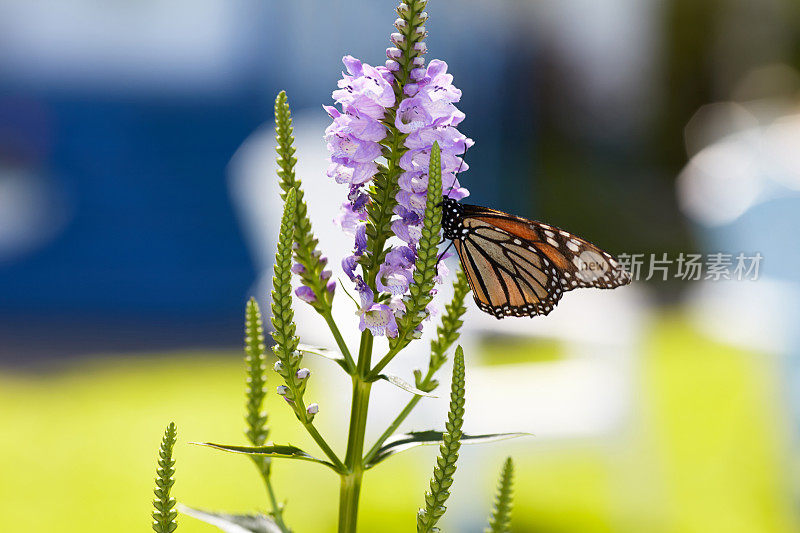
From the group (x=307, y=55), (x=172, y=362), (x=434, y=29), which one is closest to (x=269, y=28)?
(x=307, y=55)

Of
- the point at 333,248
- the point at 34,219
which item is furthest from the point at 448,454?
the point at 34,219

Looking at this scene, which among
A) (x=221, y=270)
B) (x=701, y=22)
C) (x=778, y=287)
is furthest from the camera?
(x=701, y=22)

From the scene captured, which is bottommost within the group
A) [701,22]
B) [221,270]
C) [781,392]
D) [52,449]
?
[52,449]

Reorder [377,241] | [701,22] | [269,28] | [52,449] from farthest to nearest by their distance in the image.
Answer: [701,22]
[269,28]
[52,449]
[377,241]

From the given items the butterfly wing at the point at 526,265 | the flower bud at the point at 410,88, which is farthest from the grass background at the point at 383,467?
the flower bud at the point at 410,88

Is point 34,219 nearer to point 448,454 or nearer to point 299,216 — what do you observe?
point 299,216

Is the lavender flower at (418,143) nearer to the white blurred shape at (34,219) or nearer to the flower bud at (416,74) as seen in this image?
the flower bud at (416,74)

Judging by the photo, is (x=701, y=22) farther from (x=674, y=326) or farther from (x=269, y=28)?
(x=269, y=28)

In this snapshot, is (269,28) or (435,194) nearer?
(435,194)

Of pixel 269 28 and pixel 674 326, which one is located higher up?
pixel 269 28
